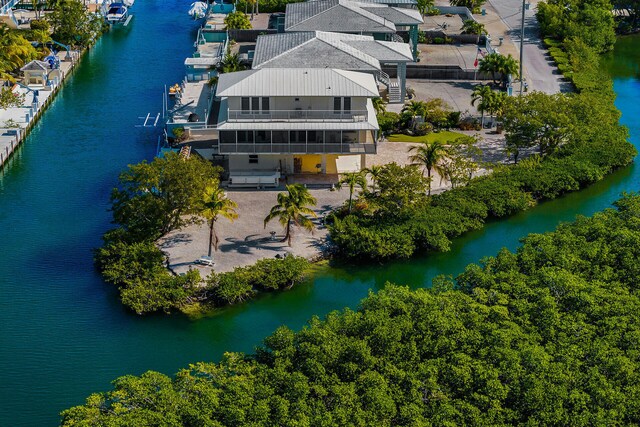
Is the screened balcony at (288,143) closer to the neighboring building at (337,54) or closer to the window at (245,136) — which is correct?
the window at (245,136)

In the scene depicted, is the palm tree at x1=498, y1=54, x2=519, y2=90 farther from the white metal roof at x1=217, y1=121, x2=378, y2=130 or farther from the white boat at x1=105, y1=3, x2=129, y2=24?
the white boat at x1=105, y1=3, x2=129, y2=24

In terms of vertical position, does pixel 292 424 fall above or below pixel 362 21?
below

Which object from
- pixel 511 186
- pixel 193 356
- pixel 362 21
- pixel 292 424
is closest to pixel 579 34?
pixel 362 21

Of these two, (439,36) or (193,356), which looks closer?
(193,356)

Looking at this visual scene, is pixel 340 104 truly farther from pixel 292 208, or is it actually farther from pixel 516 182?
pixel 516 182

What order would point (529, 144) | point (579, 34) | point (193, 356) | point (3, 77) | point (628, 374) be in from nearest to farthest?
point (628, 374)
point (193, 356)
point (529, 144)
point (3, 77)
point (579, 34)

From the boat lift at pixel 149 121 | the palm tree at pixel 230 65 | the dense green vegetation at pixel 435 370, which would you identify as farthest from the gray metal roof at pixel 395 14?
the dense green vegetation at pixel 435 370

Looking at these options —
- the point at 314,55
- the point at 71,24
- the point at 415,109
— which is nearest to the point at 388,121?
the point at 415,109

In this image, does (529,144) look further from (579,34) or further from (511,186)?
(579,34)
